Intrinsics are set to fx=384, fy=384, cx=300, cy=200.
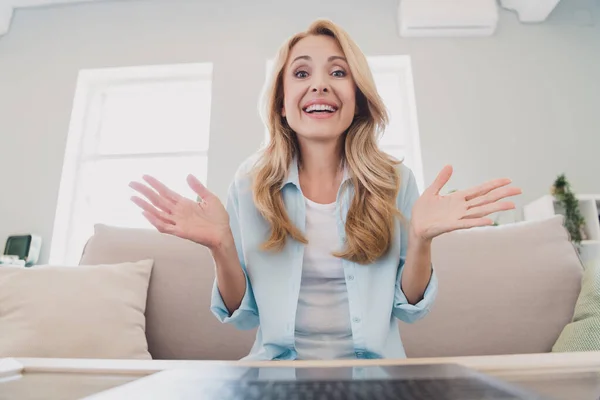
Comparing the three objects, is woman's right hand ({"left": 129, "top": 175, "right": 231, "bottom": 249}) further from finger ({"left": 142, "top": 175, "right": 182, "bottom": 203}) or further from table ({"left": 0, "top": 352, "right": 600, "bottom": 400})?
table ({"left": 0, "top": 352, "right": 600, "bottom": 400})

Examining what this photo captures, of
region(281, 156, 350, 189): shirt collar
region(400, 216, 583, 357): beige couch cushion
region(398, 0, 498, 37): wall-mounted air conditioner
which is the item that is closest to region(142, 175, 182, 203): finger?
region(281, 156, 350, 189): shirt collar

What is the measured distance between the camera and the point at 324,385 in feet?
0.97

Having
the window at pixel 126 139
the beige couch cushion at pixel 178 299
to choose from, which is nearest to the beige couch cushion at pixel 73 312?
the beige couch cushion at pixel 178 299

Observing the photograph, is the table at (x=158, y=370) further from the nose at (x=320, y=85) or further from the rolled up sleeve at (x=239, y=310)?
the nose at (x=320, y=85)

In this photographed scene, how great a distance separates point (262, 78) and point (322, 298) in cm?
243

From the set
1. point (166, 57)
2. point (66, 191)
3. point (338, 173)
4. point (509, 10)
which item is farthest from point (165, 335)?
point (509, 10)

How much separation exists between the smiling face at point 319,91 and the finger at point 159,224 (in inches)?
17.4

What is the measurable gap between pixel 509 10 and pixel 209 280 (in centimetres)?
323

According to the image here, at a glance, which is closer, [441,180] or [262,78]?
[441,180]

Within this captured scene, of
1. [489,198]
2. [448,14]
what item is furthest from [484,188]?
[448,14]

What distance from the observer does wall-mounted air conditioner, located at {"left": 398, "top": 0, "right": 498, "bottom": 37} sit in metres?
2.84

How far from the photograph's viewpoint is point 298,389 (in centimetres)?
28

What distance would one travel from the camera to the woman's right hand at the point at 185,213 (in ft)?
2.22

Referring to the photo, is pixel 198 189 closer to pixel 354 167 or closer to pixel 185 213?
pixel 185 213
